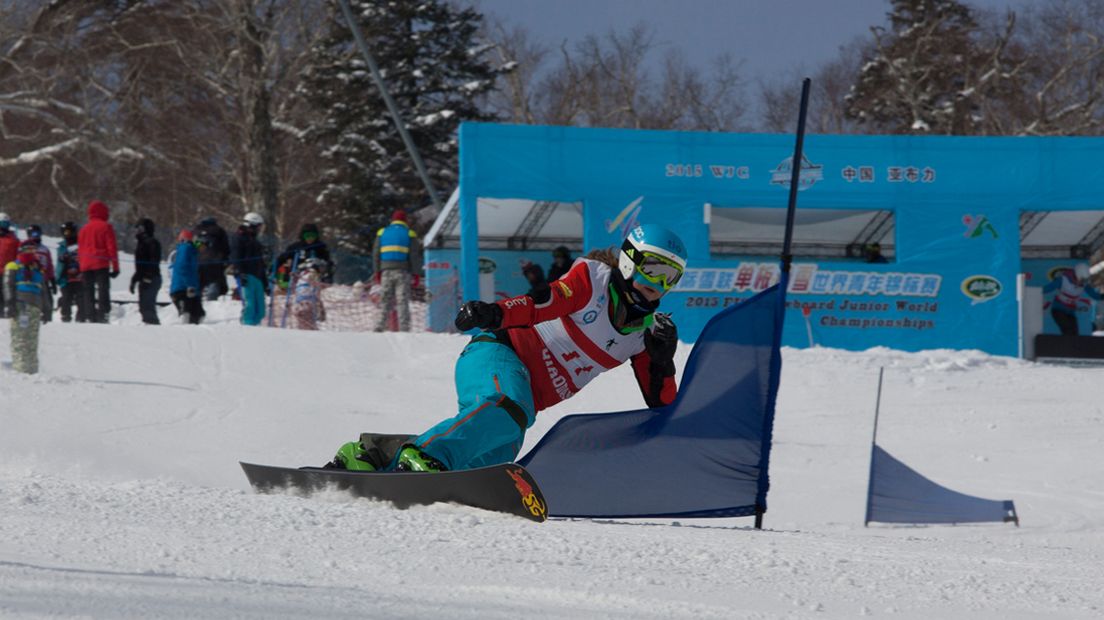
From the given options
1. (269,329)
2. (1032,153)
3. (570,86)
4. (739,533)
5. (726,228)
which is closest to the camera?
(739,533)

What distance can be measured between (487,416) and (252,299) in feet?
33.1

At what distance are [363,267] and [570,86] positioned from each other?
47.7ft

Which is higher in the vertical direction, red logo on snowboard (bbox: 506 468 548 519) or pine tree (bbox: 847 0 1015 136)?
pine tree (bbox: 847 0 1015 136)

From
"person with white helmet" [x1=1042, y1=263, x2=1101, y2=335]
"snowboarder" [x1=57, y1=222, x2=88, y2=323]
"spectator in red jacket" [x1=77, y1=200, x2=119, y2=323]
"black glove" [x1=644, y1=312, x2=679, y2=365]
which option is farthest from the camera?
"person with white helmet" [x1=1042, y1=263, x2=1101, y2=335]

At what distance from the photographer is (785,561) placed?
3682 mm

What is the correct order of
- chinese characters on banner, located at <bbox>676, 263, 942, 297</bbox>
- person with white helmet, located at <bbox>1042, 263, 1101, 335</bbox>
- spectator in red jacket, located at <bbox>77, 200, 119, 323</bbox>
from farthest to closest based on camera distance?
person with white helmet, located at <bbox>1042, 263, 1101, 335</bbox> → chinese characters on banner, located at <bbox>676, 263, 942, 297</bbox> → spectator in red jacket, located at <bbox>77, 200, 119, 323</bbox>

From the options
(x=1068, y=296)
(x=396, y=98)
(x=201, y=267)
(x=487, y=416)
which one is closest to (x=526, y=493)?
(x=487, y=416)

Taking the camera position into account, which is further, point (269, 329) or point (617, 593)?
point (269, 329)

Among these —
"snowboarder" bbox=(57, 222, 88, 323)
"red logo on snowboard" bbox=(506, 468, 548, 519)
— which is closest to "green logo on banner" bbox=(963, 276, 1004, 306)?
"snowboarder" bbox=(57, 222, 88, 323)

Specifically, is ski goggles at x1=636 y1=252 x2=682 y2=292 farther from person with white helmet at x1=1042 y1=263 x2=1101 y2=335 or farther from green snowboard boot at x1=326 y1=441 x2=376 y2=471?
person with white helmet at x1=1042 y1=263 x2=1101 y2=335

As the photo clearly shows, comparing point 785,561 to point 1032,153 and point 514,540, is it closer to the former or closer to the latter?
point 514,540

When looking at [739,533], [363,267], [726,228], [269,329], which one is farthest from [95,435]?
[363,267]

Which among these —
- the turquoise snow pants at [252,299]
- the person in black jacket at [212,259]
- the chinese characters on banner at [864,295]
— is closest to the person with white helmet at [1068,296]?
the chinese characters on banner at [864,295]

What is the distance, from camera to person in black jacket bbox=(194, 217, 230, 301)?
1535 centimetres
